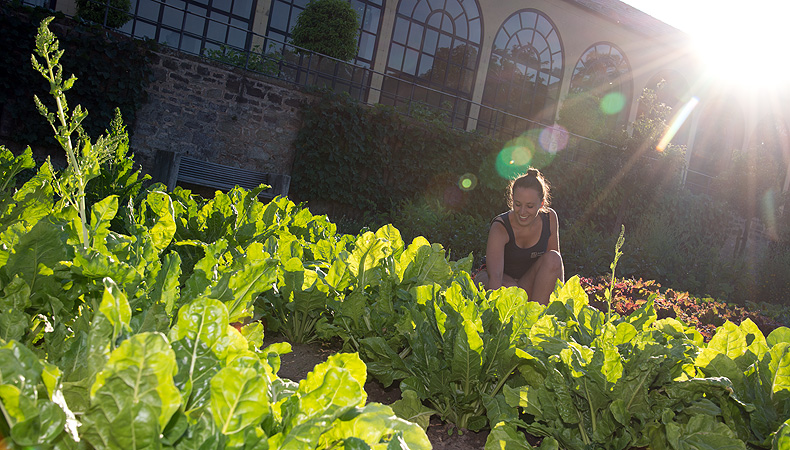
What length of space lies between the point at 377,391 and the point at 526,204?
9.83 feet

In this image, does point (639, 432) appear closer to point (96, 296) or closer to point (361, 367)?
point (361, 367)

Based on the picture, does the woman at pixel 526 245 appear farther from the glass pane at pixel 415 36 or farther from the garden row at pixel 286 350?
the glass pane at pixel 415 36

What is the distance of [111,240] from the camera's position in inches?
54.8

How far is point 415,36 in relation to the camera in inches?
626

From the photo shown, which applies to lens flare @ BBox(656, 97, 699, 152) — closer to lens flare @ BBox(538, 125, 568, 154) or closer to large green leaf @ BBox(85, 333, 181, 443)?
lens flare @ BBox(538, 125, 568, 154)

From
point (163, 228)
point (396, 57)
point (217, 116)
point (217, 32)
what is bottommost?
point (163, 228)

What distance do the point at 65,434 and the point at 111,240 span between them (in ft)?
2.52

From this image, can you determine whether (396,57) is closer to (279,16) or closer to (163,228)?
(279,16)

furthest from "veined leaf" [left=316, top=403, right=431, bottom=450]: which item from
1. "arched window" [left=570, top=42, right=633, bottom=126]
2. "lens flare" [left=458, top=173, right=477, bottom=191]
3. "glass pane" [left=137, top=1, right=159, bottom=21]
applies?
"arched window" [left=570, top=42, right=633, bottom=126]

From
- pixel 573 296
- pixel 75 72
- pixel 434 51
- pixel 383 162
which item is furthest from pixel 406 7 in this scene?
pixel 573 296

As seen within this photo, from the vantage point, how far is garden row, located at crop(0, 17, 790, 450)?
72 centimetres

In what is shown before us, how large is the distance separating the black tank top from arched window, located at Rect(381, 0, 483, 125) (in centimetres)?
1085

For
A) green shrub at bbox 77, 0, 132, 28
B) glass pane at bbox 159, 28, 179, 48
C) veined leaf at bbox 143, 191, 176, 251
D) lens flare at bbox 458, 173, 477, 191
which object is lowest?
veined leaf at bbox 143, 191, 176, 251

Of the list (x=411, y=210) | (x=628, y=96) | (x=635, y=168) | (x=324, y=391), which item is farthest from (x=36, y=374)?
(x=628, y=96)
